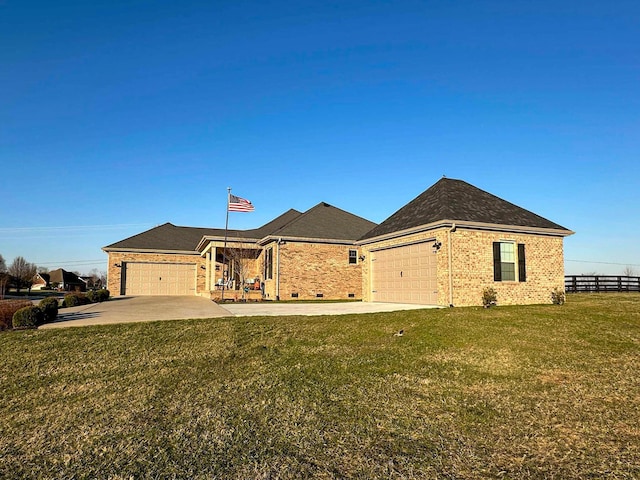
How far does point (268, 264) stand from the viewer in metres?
24.7

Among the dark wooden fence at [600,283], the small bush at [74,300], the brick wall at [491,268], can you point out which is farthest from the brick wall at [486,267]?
the small bush at [74,300]

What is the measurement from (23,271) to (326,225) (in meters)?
58.4

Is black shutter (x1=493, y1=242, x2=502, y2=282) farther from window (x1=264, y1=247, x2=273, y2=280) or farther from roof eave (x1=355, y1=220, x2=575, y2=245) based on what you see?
window (x1=264, y1=247, x2=273, y2=280)

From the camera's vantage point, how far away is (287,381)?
7047 mm

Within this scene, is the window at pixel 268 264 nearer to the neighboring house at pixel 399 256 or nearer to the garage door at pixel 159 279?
the neighboring house at pixel 399 256

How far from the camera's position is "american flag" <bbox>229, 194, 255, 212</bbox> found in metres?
22.2

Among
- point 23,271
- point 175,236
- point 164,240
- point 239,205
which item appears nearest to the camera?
point 239,205

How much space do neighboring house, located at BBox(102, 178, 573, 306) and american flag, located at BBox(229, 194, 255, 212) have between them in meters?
2.12

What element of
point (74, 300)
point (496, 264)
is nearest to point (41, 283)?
point (74, 300)

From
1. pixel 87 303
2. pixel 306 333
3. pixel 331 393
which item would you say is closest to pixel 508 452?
pixel 331 393

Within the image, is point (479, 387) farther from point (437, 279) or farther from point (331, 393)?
point (437, 279)

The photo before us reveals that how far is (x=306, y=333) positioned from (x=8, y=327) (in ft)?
28.1

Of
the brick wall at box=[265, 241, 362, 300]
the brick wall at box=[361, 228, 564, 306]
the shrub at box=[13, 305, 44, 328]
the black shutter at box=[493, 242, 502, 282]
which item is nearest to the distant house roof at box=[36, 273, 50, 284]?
the brick wall at box=[265, 241, 362, 300]

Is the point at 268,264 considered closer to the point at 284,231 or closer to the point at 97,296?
the point at 284,231
